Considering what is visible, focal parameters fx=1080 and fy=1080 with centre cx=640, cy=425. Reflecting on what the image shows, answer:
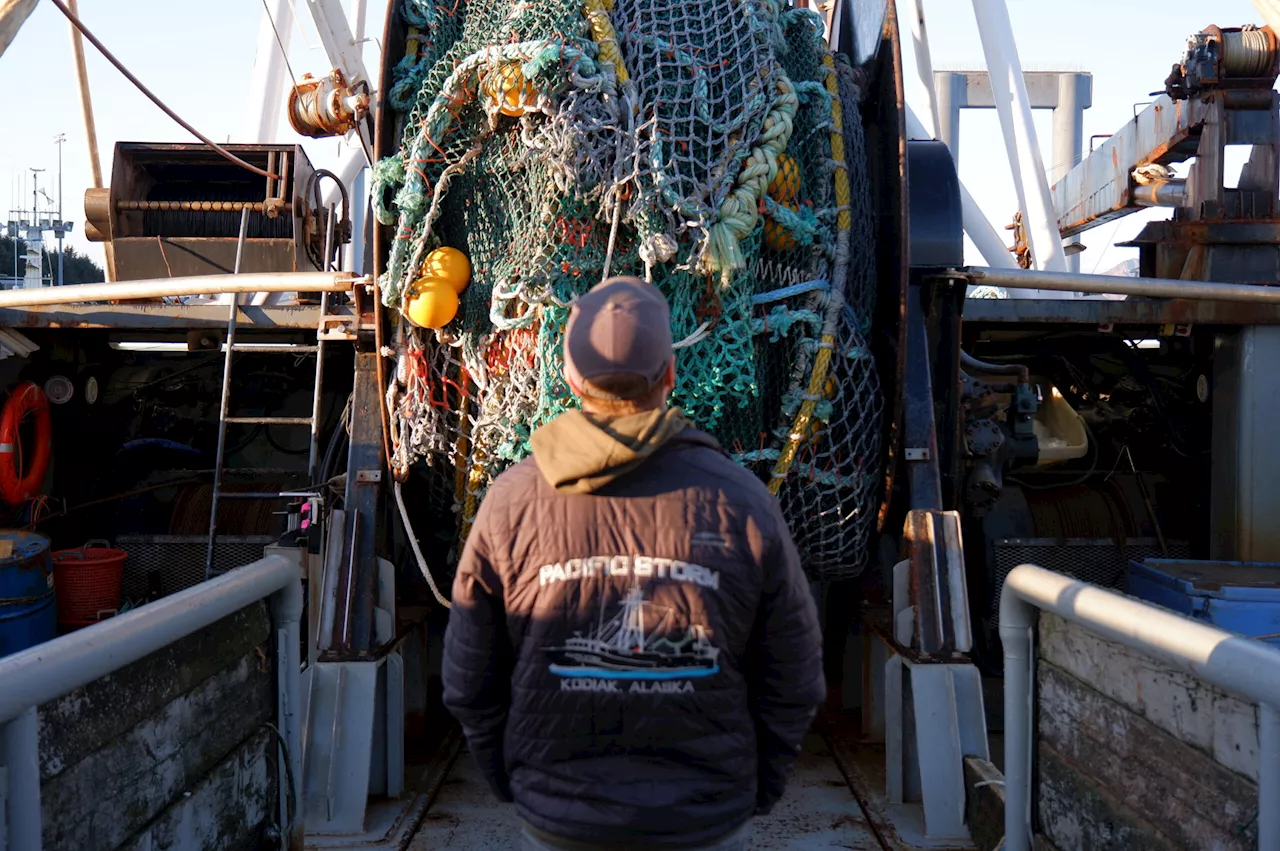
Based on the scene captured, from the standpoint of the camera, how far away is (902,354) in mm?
4008

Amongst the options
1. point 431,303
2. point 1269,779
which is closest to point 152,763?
point 431,303

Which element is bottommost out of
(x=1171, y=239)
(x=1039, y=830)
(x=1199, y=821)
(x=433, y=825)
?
(x=433, y=825)

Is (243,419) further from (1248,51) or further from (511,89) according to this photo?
(1248,51)

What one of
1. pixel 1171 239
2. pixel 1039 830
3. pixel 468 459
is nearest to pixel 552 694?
pixel 1039 830

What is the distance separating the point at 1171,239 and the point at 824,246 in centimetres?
335

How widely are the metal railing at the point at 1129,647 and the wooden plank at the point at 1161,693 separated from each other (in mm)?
55

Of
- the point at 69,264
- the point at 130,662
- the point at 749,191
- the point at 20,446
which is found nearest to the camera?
the point at 130,662

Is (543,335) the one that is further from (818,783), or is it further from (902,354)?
(818,783)

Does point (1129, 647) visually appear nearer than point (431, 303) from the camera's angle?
Yes

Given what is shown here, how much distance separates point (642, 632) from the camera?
6.22 feet

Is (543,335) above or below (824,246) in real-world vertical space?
below

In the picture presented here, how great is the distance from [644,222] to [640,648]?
1859 millimetres

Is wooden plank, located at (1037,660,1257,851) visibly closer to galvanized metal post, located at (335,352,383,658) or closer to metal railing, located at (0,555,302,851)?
metal railing, located at (0,555,302,851)

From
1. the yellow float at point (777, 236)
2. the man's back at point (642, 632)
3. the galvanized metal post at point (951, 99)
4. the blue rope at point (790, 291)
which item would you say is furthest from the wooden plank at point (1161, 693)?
the galvanized metal post at point (951, 99)
